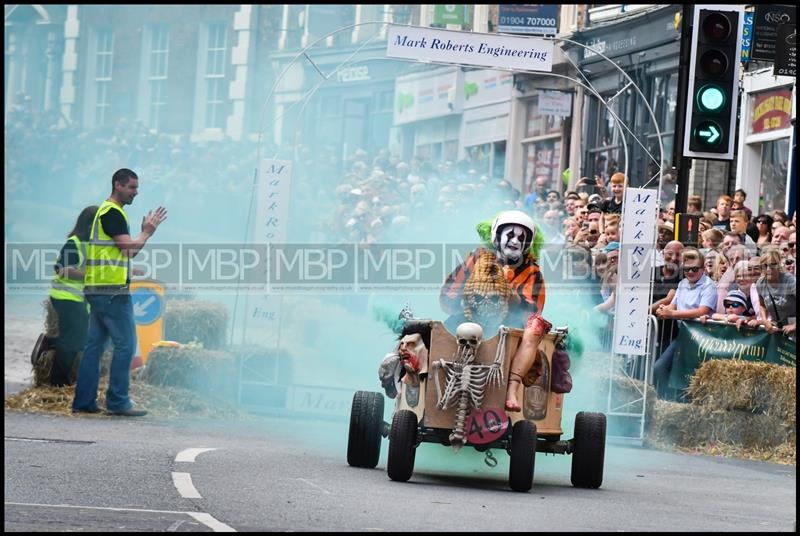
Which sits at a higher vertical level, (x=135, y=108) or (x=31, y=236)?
(x=135, y=108)

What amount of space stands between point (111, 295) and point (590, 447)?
549cm

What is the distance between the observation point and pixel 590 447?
11883mm

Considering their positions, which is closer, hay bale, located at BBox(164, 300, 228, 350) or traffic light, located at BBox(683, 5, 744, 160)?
traffic light, located at BBox(683, 5, 744, 160)

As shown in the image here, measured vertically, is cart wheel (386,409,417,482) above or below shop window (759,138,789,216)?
below

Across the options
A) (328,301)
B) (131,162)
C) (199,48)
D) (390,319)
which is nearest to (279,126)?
(199,48)

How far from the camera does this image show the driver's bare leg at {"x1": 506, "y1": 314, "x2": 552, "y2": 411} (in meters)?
11.4

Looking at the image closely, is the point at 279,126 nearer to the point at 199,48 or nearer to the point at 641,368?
the point at 199,48

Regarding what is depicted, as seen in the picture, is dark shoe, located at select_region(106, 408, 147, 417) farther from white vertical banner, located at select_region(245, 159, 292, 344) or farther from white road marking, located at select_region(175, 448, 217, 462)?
white road marking, located at select_region(175, 448, 217, 462)

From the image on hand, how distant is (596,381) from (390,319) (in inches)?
193

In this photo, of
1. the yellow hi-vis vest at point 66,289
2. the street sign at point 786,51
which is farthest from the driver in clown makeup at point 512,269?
the street sign at point 786,51

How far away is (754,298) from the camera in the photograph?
56.2ft

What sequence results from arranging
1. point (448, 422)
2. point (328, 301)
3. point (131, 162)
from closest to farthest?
point (448, 422), point (328, 301), point (131, 162)

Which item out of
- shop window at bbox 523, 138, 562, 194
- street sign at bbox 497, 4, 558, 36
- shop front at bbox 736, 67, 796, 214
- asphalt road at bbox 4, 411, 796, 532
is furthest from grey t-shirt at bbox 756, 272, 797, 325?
shop window at bbox 523, 138, 562, 194

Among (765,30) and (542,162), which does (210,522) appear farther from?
(542,162)
